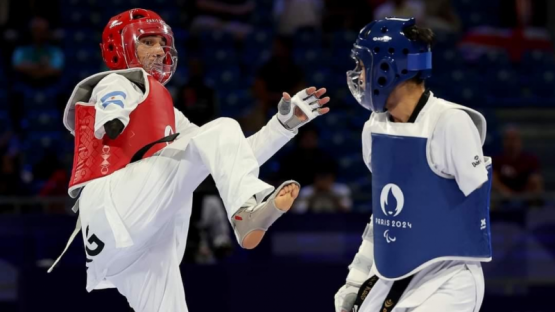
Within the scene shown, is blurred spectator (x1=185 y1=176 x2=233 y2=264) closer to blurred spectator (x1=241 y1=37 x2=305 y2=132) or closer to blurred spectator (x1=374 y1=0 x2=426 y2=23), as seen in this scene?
blurred spectator (x1=241 y1=37 x2=305 y2=132)

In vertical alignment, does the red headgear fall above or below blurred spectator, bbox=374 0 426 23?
above

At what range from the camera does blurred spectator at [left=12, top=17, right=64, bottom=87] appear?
1138cm

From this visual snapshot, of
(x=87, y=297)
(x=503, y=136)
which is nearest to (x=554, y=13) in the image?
(x=503, y=136)

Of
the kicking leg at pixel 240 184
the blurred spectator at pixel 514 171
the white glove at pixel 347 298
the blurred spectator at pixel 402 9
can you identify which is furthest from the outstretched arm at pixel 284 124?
the blurred spectator at pixel 402 9

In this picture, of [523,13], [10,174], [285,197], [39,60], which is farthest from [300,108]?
[523,13]

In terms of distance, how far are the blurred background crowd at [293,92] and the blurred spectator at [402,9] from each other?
2 cm

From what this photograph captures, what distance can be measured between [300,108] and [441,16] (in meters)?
8.20

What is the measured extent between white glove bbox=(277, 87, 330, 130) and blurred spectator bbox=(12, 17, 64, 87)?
20.9 ft

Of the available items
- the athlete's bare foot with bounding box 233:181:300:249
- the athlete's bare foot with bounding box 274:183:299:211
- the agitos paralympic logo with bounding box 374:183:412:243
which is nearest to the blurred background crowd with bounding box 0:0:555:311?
the athlete's bare foot with bounding box 233:181:300:249

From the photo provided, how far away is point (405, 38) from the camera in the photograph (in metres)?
4.45

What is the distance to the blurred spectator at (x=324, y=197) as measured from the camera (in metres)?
9.16

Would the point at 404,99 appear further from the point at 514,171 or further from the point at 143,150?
the point at 514,171

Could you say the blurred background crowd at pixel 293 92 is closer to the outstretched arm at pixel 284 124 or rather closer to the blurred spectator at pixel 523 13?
the blurred spectator at pixel 523 13

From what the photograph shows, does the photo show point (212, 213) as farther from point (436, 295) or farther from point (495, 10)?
point (495, 10)
